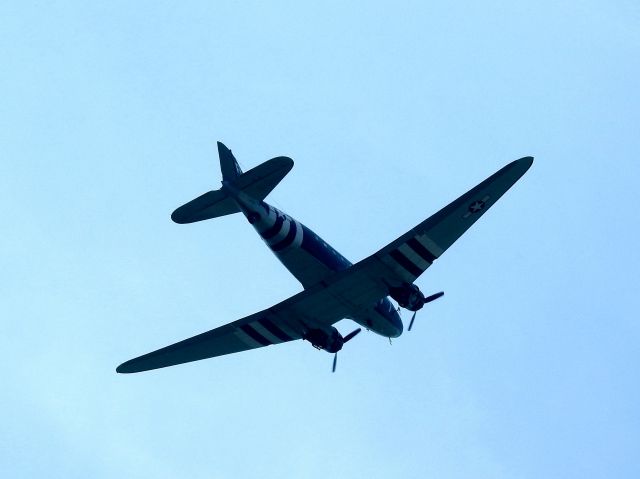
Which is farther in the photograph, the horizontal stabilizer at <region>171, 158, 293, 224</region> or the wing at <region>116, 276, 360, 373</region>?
the wing at <region>116, 276, 360, 373</region>

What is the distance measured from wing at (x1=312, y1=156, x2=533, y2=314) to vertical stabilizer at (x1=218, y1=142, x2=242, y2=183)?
656cm

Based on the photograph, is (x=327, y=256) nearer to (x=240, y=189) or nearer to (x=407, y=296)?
(x=407, y=296)

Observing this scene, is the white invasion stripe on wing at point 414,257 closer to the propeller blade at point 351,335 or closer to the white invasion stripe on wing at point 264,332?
the propeller blade at point 351,335

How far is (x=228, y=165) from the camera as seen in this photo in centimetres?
4931

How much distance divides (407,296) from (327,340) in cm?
501

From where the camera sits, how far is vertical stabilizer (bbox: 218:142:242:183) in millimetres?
49109

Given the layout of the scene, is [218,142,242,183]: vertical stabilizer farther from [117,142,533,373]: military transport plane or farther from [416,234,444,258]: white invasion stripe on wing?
[416,234,444,258]: white invasion stripe on wing

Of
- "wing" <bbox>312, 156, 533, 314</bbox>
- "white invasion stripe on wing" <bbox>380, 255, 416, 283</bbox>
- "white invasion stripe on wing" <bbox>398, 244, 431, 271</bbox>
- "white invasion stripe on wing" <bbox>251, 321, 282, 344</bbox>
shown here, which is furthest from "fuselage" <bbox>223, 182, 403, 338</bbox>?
"white invasion stripe on wing" <bbox>251, 321, 282, 344</bbox>

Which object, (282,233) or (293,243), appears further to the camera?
(293,243)

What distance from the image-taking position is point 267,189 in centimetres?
4797

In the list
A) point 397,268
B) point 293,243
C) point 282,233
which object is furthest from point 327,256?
point 397,268

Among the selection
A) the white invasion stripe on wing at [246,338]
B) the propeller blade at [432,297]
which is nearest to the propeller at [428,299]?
the propeller blade at [432,297]

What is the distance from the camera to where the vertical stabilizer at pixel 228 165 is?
4911 centimetres

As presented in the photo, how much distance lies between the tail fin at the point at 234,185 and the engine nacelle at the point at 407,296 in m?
7.57
